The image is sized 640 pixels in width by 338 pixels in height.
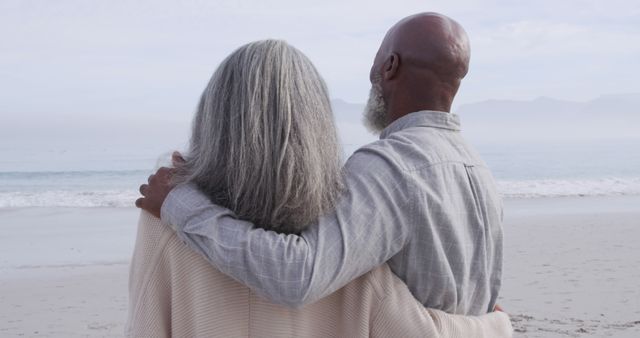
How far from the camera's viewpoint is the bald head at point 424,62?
2064mm

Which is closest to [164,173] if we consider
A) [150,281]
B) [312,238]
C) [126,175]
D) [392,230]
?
[150,281]

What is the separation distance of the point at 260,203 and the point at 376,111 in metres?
0.64

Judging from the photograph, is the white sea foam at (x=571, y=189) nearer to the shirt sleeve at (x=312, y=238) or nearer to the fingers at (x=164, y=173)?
Answer: the shirt sleeve at (x=312, y=238)

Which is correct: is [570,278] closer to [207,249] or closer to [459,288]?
[459,288]

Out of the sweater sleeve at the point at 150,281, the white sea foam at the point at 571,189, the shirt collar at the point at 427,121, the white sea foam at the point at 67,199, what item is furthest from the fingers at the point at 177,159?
the white sea foam at the point at 571,189

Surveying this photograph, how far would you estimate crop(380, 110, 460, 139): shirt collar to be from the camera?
2064 mm

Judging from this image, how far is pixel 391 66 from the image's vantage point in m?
2.10

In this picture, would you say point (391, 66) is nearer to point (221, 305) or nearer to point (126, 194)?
point (221, 305)

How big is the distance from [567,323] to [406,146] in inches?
208

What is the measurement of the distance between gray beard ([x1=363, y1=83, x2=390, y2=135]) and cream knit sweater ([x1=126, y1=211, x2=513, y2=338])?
0.53 metres

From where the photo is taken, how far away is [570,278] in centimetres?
852

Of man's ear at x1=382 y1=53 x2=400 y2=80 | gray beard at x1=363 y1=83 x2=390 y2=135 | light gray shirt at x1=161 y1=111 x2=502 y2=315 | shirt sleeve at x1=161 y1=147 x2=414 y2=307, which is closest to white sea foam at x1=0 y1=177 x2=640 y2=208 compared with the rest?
gray beard at x1=363 y1=83 x2=390 y2=135

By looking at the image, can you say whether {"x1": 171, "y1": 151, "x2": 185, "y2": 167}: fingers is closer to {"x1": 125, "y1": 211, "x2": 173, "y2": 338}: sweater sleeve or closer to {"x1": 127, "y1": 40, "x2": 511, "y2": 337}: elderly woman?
{"x1": 127, "y1": 40, "x2": 511, "y2": 337}: elderly woman

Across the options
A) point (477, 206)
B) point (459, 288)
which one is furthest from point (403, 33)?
point (459, 288)
